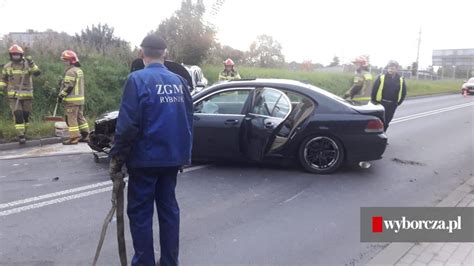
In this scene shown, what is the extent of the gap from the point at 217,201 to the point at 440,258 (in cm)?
250

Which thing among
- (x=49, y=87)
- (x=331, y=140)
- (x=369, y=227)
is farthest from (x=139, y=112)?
(x=49, y=87)

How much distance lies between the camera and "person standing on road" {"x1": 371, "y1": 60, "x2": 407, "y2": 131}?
8305 mm

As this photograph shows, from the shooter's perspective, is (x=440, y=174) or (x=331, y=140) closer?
(x=331, y=140)

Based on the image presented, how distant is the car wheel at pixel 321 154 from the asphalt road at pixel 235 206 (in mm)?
149

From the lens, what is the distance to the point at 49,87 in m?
11.3

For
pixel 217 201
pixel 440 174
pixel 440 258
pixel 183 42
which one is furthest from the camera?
pixel 183 42

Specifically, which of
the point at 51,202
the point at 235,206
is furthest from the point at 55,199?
the point at 235,206

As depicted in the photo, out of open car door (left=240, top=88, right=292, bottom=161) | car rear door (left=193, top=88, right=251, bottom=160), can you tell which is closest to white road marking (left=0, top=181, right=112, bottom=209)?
car rear door (left=193, top=88, right=251, bottom=160)

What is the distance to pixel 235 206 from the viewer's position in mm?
4895

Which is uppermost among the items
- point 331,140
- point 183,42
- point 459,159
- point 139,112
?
point 183,42

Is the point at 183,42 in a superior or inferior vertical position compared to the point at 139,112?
superior

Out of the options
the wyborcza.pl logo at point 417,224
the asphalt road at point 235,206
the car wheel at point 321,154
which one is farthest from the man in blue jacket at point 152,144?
the car wheel at point 321,154

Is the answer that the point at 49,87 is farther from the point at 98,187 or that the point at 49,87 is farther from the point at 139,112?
the point at 139,112

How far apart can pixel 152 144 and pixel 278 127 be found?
3.25m
